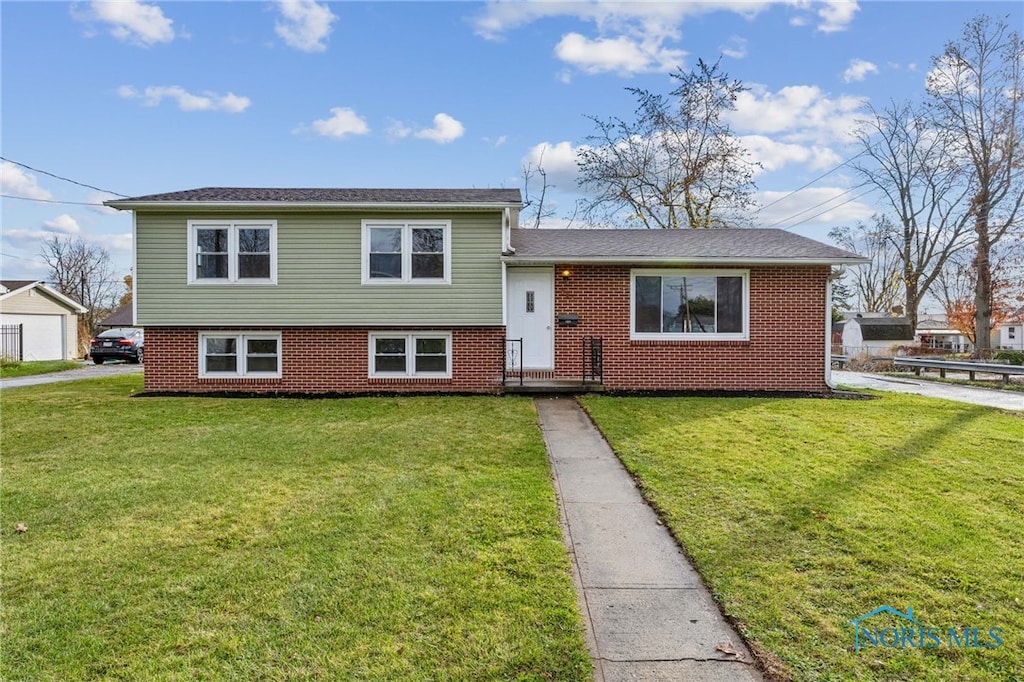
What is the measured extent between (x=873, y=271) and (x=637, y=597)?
5217 centimetres

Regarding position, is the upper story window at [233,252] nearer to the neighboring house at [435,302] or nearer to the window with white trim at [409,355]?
the neighboring house at [435,302]

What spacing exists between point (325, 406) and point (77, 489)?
15.5 feet

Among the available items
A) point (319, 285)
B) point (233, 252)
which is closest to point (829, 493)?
point (319, 285)

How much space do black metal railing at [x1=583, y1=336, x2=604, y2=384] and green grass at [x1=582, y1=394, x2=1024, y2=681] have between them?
335 cm

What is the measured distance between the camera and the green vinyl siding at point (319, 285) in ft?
35.4

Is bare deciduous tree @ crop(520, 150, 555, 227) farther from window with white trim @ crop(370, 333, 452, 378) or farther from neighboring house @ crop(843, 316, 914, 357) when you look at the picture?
window with white trim @ crop(370, 333, 452, 378)

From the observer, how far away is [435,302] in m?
10.8

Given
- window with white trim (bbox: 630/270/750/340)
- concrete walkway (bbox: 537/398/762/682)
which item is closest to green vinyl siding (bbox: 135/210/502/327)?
window with white trim (bbox: 630/270/750/340)

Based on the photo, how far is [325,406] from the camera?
9.45 m

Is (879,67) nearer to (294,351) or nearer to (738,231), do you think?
(738,231)

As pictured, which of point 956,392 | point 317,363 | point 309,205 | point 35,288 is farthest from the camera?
point 35,288

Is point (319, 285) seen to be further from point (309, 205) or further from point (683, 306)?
point (683, 306)

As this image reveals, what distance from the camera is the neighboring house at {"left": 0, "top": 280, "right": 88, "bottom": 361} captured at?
74.2 ft

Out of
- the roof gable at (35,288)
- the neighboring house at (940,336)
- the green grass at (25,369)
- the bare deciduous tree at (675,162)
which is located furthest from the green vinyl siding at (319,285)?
the neighboring house at (940,336)
